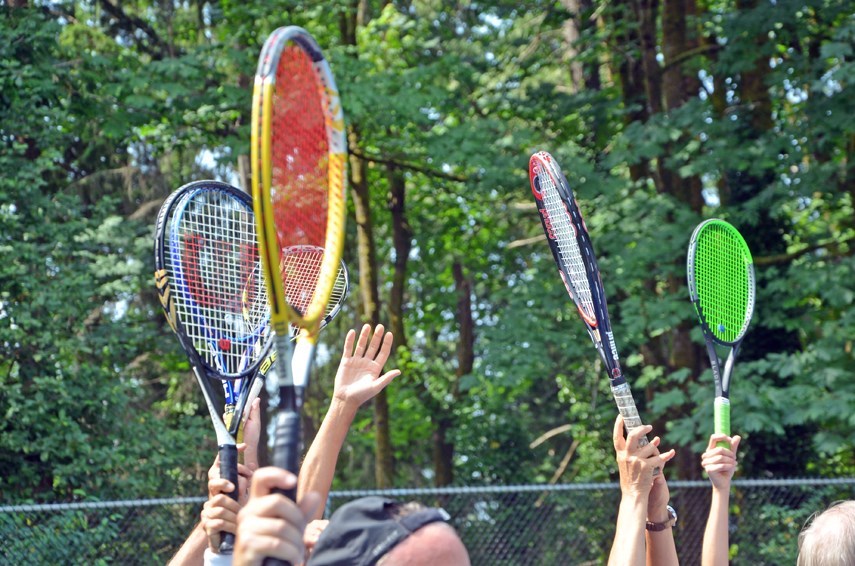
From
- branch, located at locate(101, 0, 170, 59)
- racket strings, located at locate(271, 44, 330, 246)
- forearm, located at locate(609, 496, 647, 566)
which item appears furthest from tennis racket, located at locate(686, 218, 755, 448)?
branch, located at locate(101, 0, 170, 59)

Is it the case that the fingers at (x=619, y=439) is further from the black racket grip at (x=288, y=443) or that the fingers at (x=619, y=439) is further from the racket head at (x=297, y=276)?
the black racket grip at (x=288, y=443)

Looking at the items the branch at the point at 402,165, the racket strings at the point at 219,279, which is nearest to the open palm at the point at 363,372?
the racket strings at the point at 219,279

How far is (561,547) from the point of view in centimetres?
801

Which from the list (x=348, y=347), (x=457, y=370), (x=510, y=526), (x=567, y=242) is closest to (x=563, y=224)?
(x=567, y=242)

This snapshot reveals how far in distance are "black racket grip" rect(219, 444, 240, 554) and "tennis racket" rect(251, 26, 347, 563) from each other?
306 mm

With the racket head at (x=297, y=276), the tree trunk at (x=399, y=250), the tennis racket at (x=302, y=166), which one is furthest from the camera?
the tree trunk at (x=399, y=250)

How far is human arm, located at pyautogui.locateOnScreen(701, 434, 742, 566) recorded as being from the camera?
321 cm

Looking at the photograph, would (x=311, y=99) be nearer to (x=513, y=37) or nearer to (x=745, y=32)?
(x=745, y=32)

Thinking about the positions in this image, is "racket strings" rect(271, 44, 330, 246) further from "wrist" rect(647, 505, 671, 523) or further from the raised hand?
the raised hand

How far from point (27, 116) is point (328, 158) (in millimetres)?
7826

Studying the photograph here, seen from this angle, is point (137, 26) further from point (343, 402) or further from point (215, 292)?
point (343, 402)

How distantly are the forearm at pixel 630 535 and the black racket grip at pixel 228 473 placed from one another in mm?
937

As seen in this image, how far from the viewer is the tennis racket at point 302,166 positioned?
189 centimetres

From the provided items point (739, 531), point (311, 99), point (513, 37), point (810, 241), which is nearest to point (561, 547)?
point (739, 531)
